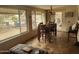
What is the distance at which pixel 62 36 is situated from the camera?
5.85 feet

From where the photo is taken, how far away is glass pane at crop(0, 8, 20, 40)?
140cm

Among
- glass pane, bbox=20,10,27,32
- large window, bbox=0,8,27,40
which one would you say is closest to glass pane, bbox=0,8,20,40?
large window, bbox=0,8,27,40

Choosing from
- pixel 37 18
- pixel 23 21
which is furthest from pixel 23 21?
pixel 37 18

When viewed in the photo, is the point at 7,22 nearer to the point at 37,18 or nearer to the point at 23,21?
the point at 23,21

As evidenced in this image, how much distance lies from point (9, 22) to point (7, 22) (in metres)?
0.03

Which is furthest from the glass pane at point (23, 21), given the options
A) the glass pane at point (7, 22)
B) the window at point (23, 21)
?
the glass pane at point (7, 22)

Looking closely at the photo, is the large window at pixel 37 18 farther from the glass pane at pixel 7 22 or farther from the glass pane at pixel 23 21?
the glass pane at pixel 7 22

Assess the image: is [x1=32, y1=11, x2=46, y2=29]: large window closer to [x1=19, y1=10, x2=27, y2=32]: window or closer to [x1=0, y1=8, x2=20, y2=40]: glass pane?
[x1=19, y1=10, x2=27, y2=32]: window

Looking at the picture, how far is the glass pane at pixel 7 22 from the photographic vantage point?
4.60 ft

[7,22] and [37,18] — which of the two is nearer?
[7,22]

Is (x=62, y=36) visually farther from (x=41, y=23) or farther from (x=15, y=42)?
(x=15, y=42)

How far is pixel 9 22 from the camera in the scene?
4.61 feet

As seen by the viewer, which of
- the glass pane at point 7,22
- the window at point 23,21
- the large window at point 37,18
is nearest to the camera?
the glass pane at point 7,22
